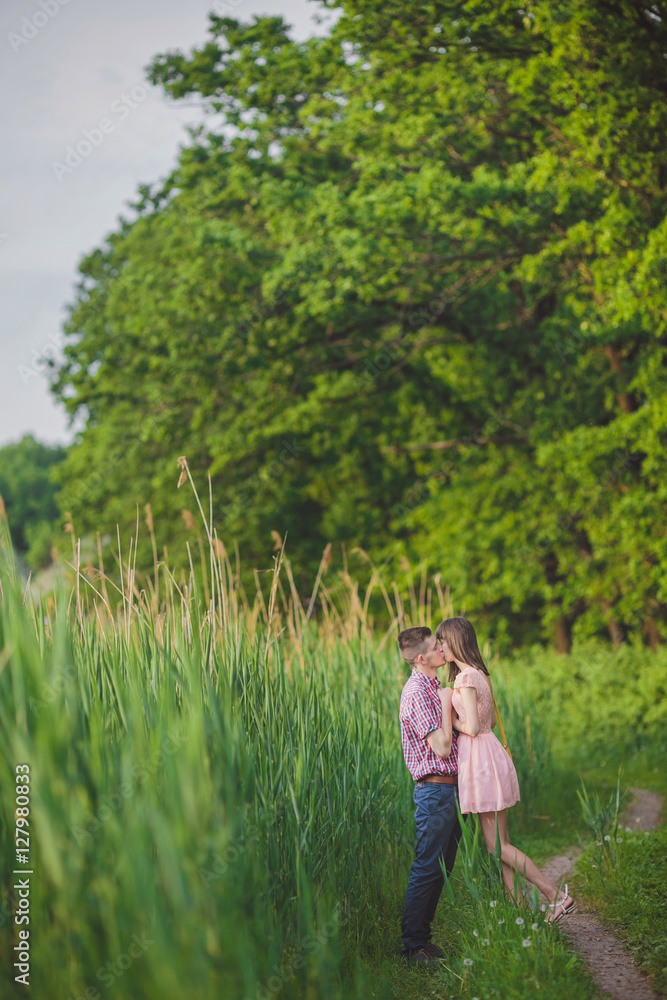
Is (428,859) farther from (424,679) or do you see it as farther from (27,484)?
(27,484)

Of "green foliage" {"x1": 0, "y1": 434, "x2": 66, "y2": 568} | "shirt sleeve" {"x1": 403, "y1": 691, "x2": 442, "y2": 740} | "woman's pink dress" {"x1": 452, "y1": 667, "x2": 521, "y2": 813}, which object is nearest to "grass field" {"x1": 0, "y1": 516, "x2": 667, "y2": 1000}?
"woman's pink dress" {"x1": 452, "y1": 667, "x2": 521, "y2": 813}

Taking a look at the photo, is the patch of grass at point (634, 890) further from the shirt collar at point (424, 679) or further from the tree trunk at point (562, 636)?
the tree trunk at point (562, 636)

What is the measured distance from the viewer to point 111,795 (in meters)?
2.47

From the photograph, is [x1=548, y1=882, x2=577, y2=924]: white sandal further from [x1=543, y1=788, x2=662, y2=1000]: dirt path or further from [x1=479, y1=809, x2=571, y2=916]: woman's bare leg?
[x1=543, y1=788, x2=662, y2=1000]: dirt path

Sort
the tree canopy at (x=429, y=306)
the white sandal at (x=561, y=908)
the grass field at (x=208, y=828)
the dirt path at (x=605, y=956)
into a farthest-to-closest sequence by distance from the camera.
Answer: the tree canopy at (x=429, y=306)
the white sandal at (x=561, y=908)
the dirt path at (x=605, y=956)
the grass field at (x=208, y=828)

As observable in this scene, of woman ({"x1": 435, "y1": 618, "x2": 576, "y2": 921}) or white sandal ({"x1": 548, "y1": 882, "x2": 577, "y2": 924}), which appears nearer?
white sandal ({"x1": 548, "y1": 882, "x2": 577, "y2": 924})

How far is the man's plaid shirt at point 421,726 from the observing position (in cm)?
385

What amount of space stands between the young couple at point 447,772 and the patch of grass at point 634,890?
42 centimetres

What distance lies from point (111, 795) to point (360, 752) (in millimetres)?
1935

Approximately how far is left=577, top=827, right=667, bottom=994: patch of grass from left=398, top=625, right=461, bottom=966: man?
38.2 inches

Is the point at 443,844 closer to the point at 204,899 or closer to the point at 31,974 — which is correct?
the point at 204,899

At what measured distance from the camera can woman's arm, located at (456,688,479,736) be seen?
3.89 meters

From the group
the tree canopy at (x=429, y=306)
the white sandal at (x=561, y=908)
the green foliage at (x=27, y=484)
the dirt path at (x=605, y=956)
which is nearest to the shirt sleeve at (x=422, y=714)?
the white sandal at (x=561, y=908)

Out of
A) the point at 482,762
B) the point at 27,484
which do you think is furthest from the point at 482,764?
the point at 27,484
